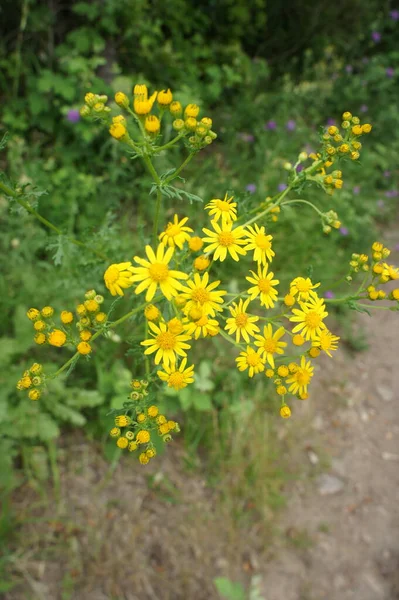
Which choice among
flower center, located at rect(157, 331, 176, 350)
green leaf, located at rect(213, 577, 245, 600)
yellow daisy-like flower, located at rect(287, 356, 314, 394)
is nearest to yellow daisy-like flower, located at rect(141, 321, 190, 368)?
flower center, located at rect(157, 331, 176, 350)

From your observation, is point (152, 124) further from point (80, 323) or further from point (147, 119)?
point (80, 323)

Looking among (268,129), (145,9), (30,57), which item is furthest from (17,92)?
(268,129)

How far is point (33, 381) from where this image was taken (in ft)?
5.47

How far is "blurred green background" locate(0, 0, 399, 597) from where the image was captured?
3164 millimetres

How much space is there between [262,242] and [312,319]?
34 centimetres

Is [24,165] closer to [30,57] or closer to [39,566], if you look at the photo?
[30,57]

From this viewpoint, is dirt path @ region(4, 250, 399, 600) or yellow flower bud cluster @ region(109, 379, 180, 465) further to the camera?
dirt path @ region(4, 250, 399, 600)

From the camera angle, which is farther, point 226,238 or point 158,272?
point 226,238

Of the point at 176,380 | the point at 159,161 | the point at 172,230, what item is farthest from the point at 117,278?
the point at 159,161

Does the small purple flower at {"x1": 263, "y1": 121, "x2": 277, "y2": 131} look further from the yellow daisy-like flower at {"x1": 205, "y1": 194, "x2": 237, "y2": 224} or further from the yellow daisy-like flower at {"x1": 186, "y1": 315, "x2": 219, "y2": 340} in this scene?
the yellow daisy-like flower at {"x1": 186, "y1": 315, "x2": 219, "y2": 340}

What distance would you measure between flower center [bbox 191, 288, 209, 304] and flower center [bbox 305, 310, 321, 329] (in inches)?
16.5

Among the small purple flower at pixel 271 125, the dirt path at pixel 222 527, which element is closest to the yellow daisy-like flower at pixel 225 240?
the dirt path at pixel 222 527

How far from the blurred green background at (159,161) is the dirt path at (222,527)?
7.8 inches

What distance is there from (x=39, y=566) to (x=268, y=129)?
15.0 ft
